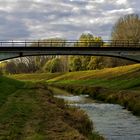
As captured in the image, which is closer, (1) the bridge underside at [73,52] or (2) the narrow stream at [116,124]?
(2) the narrow stream at [116,124]

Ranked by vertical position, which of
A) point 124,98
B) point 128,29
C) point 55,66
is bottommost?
point 55,66

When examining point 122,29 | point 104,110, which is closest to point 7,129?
point 104,110

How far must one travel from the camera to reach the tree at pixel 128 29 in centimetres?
11512

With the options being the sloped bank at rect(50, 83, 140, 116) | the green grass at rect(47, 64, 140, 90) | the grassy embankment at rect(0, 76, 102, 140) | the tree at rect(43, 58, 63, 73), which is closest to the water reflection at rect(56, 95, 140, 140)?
the sloped bank at rect(50, 83, 140, 116)

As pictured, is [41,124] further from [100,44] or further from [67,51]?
[100,44]

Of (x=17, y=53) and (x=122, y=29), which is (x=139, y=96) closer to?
(x=17, y=53)

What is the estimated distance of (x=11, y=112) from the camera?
26688 millimetres

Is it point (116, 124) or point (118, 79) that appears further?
point (118, 79)

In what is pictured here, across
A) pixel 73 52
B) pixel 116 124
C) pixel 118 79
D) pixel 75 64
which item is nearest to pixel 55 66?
pixel 75 64

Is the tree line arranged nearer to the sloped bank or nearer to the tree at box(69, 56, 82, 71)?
the tree at box(69, 56, 82, 71)

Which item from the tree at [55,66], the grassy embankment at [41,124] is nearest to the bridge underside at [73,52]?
the grassy embankment at [41,124]

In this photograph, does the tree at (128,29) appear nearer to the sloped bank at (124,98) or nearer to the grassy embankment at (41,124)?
the sloped bank at (124,98)

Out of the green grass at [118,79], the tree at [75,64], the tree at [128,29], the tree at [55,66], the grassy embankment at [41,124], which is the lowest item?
the tree at [55,66]

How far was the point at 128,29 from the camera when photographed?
388 feet
